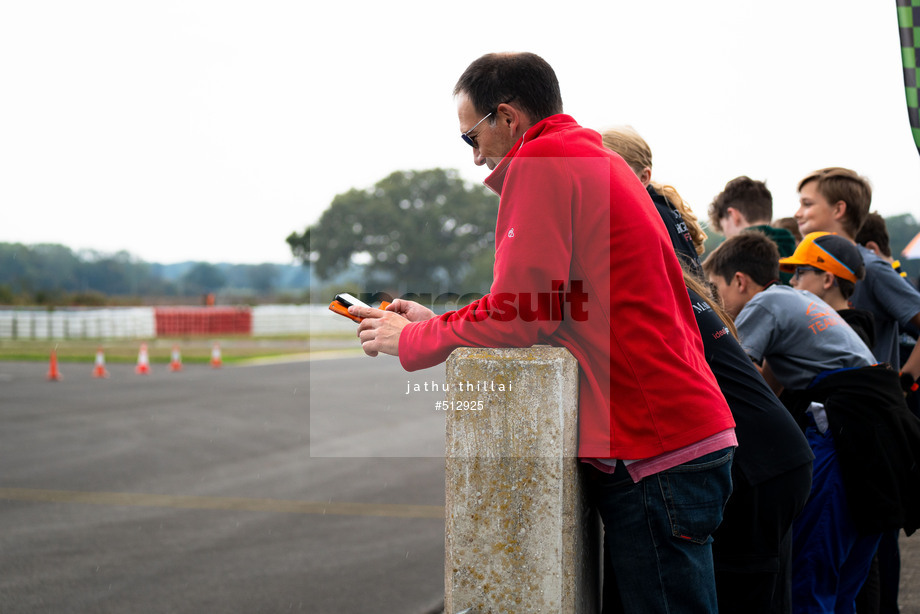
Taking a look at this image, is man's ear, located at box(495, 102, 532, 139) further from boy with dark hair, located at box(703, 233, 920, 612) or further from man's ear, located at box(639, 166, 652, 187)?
boy with dark hair, located at box(703, 233, 920, 612)

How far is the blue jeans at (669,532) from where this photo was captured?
6.04ft

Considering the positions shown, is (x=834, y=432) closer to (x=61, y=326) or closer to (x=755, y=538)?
(x=755, y=538)

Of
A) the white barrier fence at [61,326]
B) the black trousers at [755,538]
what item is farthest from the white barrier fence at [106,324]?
the black trousers at [755,538]

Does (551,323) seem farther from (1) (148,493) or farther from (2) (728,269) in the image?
(1) (148,493)

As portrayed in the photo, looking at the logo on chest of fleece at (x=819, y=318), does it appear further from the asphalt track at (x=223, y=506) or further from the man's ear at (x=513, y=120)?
the man's ear at (x=513, y=120)

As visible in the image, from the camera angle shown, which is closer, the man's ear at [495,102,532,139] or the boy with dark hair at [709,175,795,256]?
the man's ear at [495,102,532,139]

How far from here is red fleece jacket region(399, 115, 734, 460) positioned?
179 centimetres

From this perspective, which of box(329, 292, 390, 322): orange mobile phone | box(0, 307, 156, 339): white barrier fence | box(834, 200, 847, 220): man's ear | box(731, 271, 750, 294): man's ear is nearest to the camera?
box(329, 292, 390, 322): orange mobile phone

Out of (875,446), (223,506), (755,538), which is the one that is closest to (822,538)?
(875,446)

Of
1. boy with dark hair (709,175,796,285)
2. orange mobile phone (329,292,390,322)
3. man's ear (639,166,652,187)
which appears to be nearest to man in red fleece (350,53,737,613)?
orange mobile phone (329,292,390,322)

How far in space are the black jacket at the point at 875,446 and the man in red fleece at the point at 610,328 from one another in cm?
148

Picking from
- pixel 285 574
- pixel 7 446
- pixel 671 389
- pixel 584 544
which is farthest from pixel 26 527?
pixel 671 389

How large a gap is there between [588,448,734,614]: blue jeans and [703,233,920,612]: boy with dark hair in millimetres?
1407

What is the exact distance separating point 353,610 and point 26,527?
9.73ft
